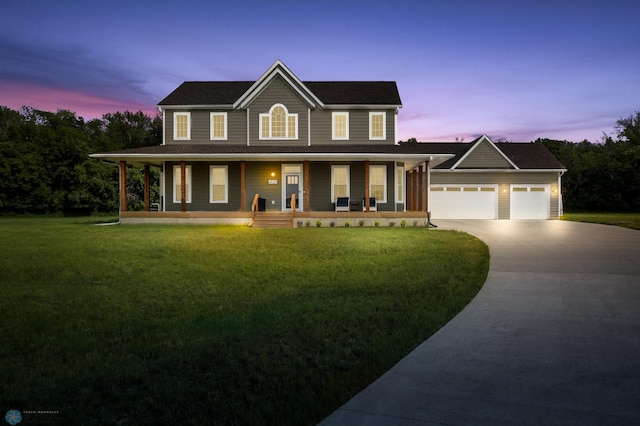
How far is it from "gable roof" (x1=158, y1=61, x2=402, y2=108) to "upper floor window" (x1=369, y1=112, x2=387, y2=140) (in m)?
0.77

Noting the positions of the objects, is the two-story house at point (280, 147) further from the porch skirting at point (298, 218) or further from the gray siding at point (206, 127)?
the porch skirting at point (298, 218)

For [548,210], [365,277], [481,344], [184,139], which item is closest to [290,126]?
[184,139]

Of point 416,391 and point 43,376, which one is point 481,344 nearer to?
point 416,391

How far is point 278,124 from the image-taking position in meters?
24.5

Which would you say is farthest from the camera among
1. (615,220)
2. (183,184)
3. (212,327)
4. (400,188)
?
(615,220)

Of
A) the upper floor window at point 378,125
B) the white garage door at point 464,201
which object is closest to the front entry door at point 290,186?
the upper floor window at point 378,125

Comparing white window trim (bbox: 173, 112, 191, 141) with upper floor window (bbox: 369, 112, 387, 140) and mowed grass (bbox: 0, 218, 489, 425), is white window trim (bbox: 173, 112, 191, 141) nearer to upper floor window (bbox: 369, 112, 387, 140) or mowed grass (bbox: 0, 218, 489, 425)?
upper floor window (bbox: 369, 112, 387, 140)

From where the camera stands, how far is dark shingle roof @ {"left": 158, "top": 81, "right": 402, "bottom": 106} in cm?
2494

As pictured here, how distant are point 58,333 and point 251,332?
246 cm

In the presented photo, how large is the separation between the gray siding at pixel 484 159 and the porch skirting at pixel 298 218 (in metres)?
10.1

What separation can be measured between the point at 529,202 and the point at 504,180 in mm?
2343

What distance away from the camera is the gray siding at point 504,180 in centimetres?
3033

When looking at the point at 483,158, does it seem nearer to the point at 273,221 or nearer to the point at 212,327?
the point at 273,221

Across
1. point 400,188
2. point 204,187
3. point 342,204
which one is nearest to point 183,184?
point 204,187
